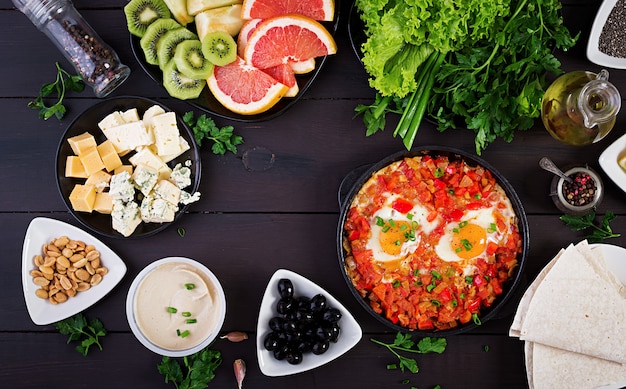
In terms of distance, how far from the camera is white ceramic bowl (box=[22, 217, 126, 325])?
8.64 ft

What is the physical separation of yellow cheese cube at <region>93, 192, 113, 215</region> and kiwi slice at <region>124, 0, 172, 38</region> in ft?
2.27

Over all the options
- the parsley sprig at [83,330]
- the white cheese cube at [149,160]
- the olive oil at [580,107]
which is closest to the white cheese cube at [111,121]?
the white cheese cube at [149,160]

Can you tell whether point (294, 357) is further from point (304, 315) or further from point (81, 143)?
point (81, 143)

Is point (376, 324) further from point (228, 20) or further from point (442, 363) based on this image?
point (228, 20)

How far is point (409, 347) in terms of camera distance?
2.70 m

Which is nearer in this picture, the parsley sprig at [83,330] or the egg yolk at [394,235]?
the egg yolk at [394,235]

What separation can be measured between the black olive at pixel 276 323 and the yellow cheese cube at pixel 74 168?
101 centimetres

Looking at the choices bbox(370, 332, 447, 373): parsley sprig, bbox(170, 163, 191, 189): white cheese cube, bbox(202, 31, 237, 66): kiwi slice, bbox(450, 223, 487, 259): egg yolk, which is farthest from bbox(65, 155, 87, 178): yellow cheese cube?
bbox(450, 223, 487, 259): egg yolk

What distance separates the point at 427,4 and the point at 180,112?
46.2 inches

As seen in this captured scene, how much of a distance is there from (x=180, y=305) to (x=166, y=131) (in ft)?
2.42

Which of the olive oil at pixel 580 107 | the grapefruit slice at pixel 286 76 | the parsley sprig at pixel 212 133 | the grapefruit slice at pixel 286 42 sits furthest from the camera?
the parsley sprig at pixel 212 133

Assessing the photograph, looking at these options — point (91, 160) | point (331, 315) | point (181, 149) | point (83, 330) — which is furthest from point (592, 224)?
point (83, 330)

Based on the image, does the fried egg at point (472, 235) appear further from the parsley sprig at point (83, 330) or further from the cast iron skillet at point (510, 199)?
the parsley sprig at point (83, 330)

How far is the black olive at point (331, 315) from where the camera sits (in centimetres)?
248
